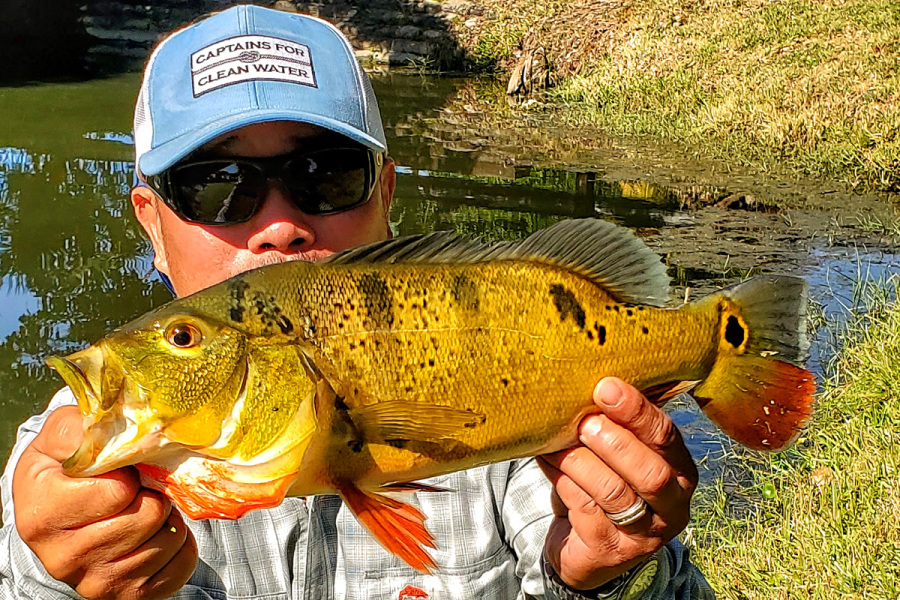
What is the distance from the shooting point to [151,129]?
2.47 m

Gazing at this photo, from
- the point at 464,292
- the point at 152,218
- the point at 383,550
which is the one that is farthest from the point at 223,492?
the point at 152,218

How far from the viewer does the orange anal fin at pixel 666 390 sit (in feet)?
6.38

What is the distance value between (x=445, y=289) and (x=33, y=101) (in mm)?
15145

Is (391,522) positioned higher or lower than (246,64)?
lower

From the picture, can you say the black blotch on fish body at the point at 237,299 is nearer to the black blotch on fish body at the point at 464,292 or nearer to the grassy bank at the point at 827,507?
the black blotch on fish body at the point at 464,292

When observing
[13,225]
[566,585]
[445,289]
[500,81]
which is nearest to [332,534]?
[566,585]

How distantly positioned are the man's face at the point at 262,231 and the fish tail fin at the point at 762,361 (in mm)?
1007

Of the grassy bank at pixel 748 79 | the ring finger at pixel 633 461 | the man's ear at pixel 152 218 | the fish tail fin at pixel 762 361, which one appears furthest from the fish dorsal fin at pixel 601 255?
the grassy bank at pixel 748 79

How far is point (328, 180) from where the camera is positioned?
2.45m

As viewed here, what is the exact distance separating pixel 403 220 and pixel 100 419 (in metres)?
7.47

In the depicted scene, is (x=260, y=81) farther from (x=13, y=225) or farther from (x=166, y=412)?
(x=13, y=225)

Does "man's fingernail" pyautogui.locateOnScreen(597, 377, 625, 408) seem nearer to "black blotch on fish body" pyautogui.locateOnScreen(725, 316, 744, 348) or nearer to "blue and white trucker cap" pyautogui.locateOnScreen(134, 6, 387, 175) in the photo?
"black blotch on fish body" pyautogui.locateOnScreen(725, 316, 744, 348)

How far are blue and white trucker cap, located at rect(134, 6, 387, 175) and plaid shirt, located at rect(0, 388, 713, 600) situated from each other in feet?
2.52

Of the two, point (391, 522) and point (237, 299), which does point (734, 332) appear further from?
point (237, 299)
